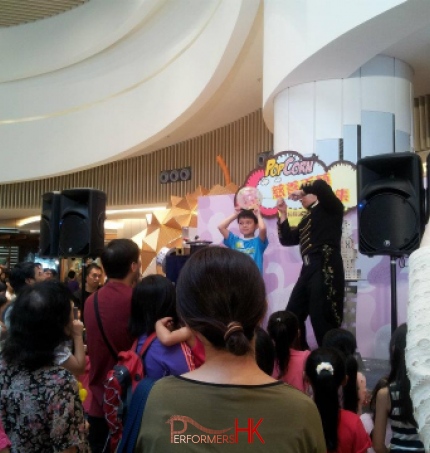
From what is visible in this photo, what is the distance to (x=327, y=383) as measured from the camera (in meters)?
2.01

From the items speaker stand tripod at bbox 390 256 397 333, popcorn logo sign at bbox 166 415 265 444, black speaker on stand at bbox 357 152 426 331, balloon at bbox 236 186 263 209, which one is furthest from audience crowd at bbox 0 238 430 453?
balloon at bbox 236 186 263 209

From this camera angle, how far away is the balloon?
16.7ft

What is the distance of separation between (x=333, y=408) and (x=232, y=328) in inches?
40.9

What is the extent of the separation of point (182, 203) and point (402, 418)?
728 cm

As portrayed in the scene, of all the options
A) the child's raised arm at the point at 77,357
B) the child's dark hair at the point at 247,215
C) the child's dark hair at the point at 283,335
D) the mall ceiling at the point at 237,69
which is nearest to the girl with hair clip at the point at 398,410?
the child's dark hair at the point at 283,335

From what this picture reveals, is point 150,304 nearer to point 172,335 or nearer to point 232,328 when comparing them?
point 172,335

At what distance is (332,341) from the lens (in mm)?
2883

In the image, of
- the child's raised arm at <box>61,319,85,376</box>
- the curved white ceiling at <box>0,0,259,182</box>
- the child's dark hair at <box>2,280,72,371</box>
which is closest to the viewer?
the child's dark hair at <box>2,280,72,371</box>

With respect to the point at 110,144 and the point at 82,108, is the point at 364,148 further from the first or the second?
the point at 82,108

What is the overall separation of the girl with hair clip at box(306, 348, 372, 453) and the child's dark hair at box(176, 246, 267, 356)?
98 centimetres

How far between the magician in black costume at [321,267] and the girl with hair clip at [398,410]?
1826 millimetres

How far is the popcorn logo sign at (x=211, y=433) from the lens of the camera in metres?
0.99

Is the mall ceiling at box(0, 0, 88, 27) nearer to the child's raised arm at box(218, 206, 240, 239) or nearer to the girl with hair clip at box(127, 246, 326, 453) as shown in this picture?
the child's raised arm at box(218, 206, 240, 239)

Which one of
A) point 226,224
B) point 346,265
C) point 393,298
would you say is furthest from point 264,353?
point 226,224
